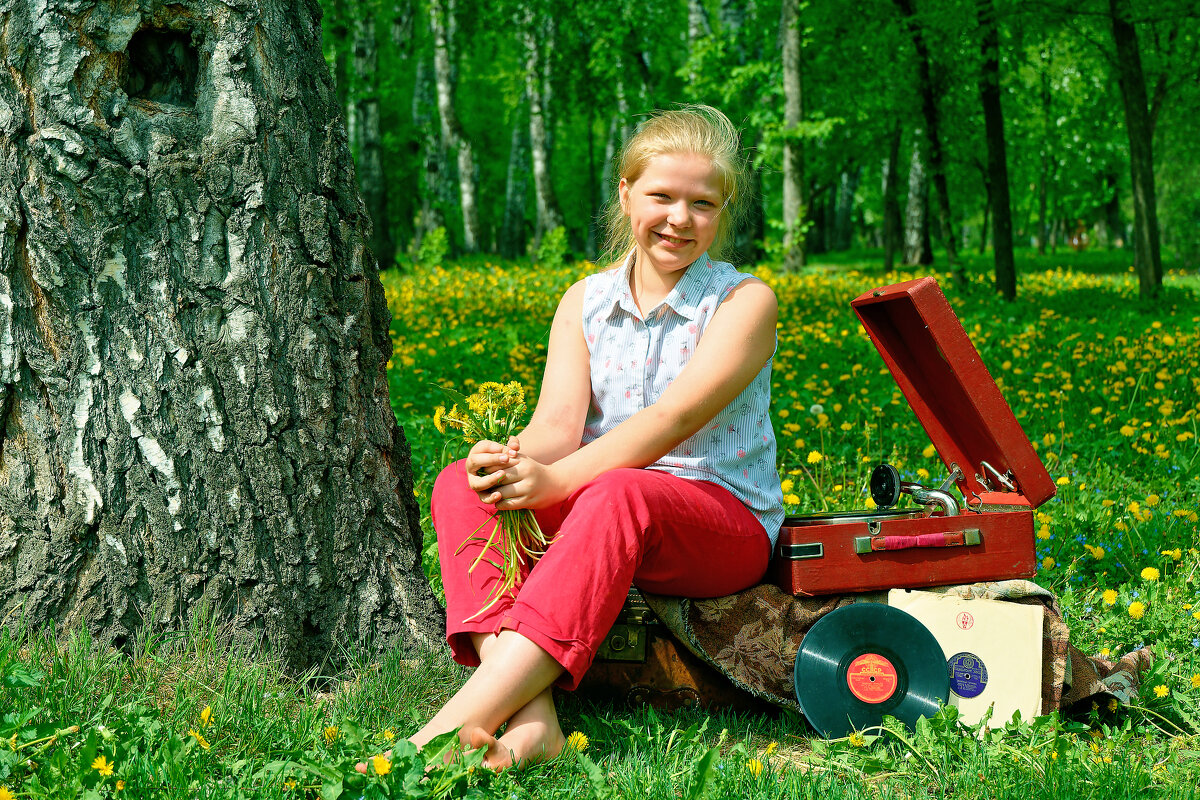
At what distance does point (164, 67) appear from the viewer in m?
2.33

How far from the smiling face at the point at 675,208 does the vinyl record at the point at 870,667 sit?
3.25 feet

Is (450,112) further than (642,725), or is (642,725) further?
(450,112)

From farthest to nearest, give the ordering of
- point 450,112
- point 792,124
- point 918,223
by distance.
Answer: point 918,223 → point 450,112 → point 792,124

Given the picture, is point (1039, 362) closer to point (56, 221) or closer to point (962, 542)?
point (962, 542)

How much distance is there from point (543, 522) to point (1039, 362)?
4.92 meters

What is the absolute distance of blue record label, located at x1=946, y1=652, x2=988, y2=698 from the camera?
2.41m

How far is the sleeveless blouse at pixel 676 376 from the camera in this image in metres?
2.49

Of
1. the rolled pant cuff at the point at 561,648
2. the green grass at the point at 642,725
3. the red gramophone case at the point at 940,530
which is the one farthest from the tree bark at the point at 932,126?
the rolled pant cuff at the point at 561,648

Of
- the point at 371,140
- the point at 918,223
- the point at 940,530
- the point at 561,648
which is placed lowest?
the point at 561,648

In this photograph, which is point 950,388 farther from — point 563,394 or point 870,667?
point 563,394

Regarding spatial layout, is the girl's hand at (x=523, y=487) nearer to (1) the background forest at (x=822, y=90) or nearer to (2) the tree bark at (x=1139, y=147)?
(1) the background forest at (x=822, y=90)

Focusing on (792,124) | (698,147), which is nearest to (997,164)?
(792,124)

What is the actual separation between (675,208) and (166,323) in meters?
1.25

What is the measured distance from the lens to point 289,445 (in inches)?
92.8
